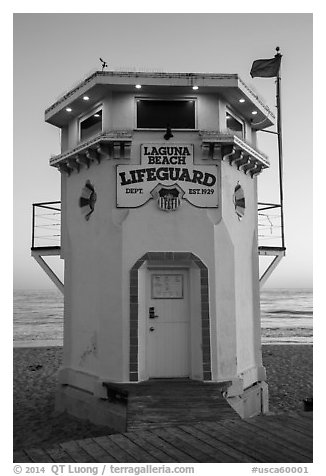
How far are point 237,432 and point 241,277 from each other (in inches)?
178

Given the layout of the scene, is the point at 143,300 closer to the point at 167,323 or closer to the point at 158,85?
the point at 167,323

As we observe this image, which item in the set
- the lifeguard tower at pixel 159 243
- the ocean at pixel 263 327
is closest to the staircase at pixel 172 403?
the lifeguard tower at pixel 159 243

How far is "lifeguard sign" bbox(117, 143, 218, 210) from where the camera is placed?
9031 mm

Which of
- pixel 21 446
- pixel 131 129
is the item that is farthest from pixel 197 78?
pixel 21 446

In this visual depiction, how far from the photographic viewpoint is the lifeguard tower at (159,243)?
8.87m

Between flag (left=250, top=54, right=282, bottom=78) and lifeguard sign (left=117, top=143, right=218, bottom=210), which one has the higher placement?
flag (left=250, top=54, right=282, bottom=78)

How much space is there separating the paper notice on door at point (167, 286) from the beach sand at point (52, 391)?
2.96 meters

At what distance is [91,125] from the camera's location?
10.1 meters

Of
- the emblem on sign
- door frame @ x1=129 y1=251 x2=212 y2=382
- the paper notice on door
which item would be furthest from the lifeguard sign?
the paper notice on door

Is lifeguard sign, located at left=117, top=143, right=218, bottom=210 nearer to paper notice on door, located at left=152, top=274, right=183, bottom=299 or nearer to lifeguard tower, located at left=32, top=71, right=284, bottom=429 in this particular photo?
lifeguard tower, located at left=32, top=71, right=284, bottom=429

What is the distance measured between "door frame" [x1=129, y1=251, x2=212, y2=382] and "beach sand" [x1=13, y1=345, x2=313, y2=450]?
62.7 inches

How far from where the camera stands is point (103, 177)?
9.34m

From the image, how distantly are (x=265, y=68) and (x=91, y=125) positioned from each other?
5.41 meters
